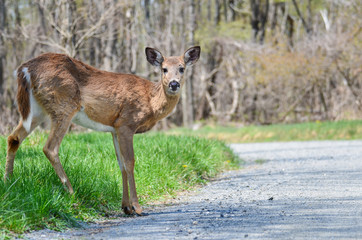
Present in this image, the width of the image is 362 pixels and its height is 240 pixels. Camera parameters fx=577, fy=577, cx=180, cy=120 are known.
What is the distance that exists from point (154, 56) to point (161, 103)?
2.62 feet

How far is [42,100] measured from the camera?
24.1ft

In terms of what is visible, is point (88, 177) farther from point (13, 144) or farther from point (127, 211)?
point (13, 144)

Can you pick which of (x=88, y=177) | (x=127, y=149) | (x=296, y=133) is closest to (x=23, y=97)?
(x=88, y=177)

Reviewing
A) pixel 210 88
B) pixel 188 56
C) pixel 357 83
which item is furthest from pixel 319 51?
pixel 188 56

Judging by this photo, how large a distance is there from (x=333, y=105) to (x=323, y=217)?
2117 cm

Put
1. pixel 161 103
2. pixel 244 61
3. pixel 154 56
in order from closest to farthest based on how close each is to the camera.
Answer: pixel 161 103 < pixel 154 56 < pixel 244 61

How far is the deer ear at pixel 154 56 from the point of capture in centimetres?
834

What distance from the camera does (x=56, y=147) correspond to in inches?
289

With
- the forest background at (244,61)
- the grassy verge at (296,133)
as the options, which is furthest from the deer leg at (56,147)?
the grassy verge at (296,133)

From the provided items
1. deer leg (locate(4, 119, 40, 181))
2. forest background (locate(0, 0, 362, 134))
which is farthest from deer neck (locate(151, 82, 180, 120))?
forest background (locate(0, 0, 362, 134))

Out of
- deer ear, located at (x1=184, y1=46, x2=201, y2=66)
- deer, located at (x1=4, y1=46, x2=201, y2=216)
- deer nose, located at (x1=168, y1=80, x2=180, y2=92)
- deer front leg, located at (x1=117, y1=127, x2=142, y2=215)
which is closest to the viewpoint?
deer, located at (x1=4, y1=46, x2=201, y2=216)

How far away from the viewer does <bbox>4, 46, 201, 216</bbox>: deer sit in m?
7.30

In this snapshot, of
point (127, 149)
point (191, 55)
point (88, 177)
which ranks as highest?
point (191, 55)

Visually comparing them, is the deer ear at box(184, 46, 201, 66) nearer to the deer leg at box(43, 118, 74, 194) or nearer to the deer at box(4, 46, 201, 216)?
the deer at box(4, 46, 201, 216)
